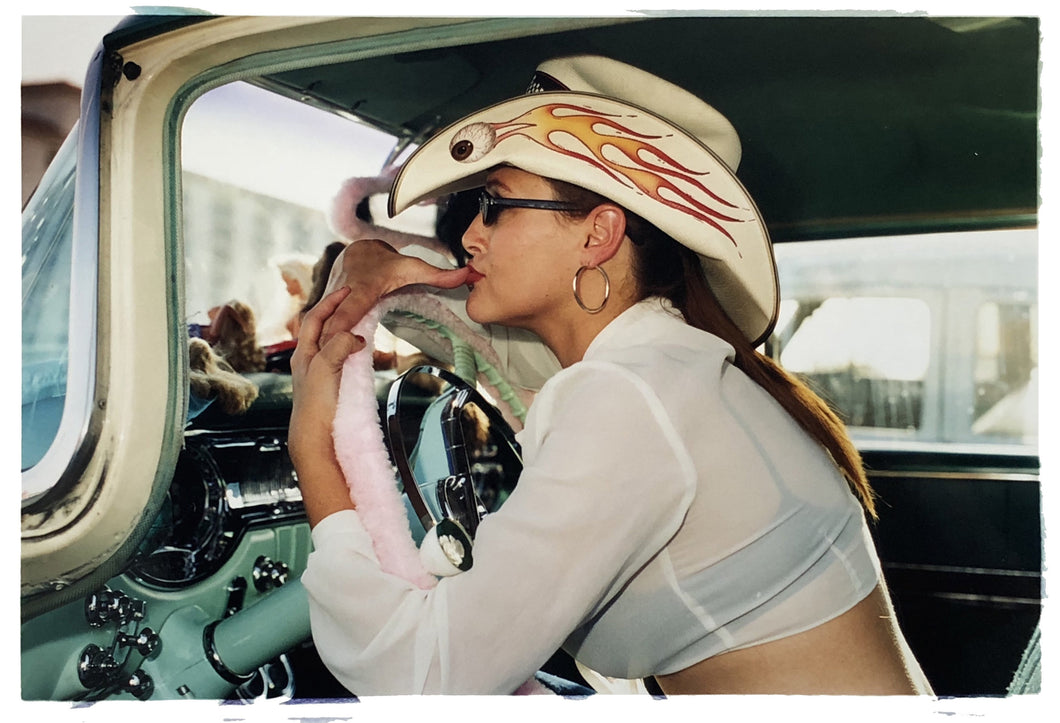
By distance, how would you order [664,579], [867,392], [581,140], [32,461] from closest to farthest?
1. [664,579]
2. [581,140]
3. [32,461]
4. [867,392]

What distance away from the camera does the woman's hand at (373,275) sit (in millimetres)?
1854

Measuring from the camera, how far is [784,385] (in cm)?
180

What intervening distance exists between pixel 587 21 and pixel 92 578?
1564 mm

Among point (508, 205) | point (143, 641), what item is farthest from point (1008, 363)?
point (143, 641)

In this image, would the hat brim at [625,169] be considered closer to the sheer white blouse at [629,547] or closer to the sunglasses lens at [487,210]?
the sunglasses lens at [487,210]

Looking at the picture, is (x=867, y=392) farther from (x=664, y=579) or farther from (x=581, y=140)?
(x=581, y=140)

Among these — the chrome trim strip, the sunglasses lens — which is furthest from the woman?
the chrome trim strip

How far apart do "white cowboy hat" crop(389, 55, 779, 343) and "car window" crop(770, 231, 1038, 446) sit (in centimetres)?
13

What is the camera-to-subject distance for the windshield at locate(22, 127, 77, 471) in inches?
70.9

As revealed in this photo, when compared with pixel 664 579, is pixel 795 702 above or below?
below

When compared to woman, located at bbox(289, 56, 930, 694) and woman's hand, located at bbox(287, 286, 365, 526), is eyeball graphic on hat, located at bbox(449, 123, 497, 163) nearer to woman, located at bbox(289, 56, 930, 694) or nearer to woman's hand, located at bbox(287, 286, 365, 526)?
woman, located at bbox(289, 56, 930, 694)

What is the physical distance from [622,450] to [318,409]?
2.23ft

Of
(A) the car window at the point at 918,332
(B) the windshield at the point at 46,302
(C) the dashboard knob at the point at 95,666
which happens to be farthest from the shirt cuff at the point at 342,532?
(A) the car window at the point at 918,332
